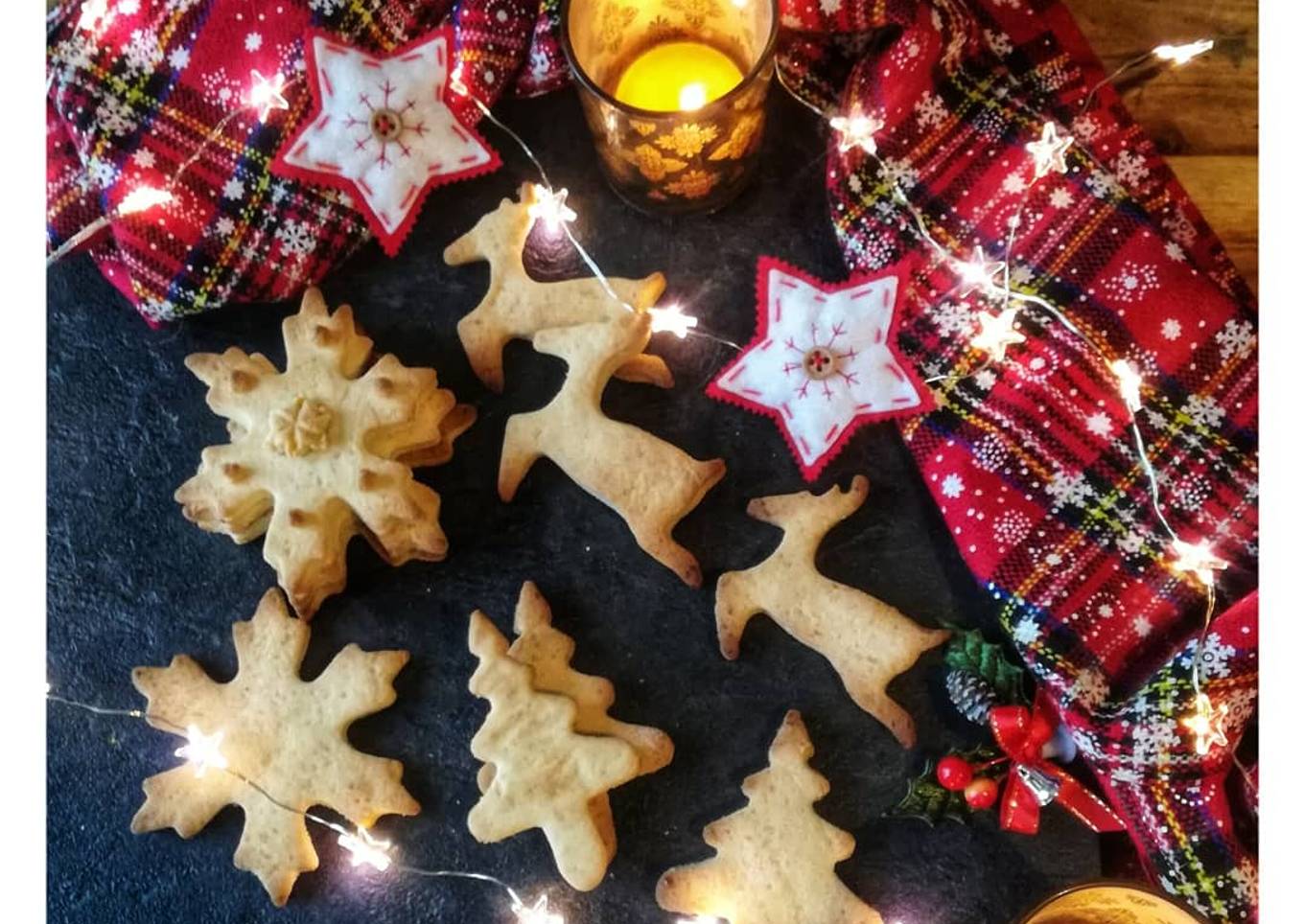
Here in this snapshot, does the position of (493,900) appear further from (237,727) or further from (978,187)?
(978,187)

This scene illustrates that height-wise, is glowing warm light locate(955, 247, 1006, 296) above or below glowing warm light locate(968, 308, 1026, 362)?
above

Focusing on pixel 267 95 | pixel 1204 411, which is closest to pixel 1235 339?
pixel 1204 411

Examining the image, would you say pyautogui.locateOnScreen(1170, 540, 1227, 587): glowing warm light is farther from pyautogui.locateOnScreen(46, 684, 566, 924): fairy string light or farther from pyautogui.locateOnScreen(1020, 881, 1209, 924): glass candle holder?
pyautogui.locateOnScreen(46, 684, 566, 924): fairy string light

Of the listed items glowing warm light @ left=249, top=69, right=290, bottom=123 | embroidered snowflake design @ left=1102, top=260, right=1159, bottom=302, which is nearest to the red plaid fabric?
embroidered snowflake design @ left=1102, top=260, right=1159, bottom=302

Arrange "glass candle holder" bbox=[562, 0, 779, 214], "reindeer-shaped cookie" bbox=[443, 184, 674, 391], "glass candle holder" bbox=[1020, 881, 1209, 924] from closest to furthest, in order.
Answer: "glass candle holder" bbox=[1020, 881, 1209, 924] → "glass candle holder" bbox=[562, 0, 779, 214] → "reindeer-shaped cookie" bbox=[443, 184, 674, 391]

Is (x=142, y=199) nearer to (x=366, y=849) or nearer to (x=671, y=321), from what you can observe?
(x=671, y=321)

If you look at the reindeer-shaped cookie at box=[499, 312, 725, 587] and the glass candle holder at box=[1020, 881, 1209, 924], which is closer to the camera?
the glass candle holder at box=[1020, 881, 1209, 924]

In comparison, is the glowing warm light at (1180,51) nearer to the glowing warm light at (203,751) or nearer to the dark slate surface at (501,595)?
the dark slate surface at (501,595)

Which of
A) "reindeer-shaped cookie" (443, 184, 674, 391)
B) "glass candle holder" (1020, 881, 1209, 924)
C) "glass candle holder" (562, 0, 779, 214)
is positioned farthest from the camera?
"reindeer-shaped cookie" (443, 184, 674, 391)
